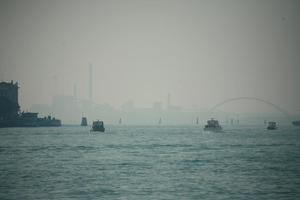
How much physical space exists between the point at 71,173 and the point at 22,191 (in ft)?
42.0

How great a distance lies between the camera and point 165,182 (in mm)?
45875

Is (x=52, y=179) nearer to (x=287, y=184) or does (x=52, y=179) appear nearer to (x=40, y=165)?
(x=40, y=165)

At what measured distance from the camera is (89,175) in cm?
5147

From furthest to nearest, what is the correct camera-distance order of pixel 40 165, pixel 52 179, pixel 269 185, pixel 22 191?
pixel 40 165, pixel 52 179, pixel 269 185, pixel 22 191

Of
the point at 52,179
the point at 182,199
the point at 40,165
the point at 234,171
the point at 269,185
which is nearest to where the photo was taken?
the point at 182,199

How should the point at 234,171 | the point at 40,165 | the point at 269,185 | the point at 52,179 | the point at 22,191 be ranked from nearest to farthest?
1. the point at 22,191
2. the point at 269,185
3. the point at 52,179
4. the point at 234,171
5. the point at 40,165

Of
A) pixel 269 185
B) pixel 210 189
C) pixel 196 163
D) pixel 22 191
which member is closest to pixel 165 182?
pixel 210 189

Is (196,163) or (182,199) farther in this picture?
(196,163)

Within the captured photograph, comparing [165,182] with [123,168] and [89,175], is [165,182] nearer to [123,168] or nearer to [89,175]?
[89,175]

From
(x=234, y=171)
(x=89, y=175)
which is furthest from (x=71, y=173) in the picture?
(x=234, y=171)

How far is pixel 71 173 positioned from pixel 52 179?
521 cm

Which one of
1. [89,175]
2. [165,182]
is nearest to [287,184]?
[165,182]

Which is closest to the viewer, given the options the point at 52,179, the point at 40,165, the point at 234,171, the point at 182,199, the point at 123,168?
the point at 182,199

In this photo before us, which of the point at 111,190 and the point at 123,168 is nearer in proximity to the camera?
the point at 111,190
